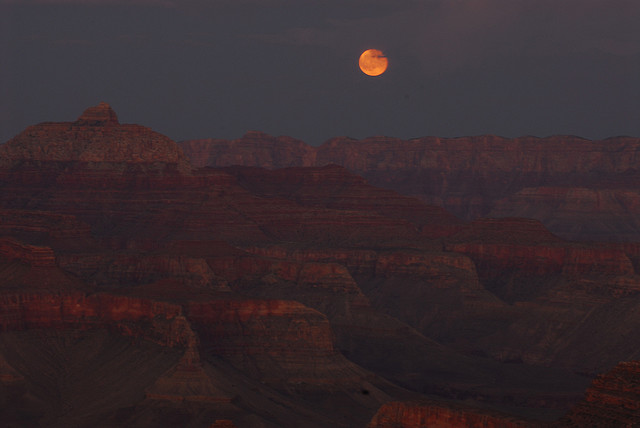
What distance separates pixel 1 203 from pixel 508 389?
8295 cm

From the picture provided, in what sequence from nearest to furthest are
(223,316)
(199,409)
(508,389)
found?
(199,409) → (223,316) → (508,389)

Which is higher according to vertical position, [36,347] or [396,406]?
[396,406]

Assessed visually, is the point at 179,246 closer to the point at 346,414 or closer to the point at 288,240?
the point at 288,240

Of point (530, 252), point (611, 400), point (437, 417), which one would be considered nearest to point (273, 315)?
point (437, 417)

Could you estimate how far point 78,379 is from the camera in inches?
4063

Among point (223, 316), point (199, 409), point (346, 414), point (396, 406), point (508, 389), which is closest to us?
point (396, 406)

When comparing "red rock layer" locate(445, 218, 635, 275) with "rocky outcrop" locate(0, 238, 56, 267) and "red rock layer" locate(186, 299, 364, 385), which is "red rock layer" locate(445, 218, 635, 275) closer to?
"red rock layer" locate(186, 299, 364, 385)

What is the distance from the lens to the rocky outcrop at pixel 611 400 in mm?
52531

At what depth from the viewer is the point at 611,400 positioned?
175ft

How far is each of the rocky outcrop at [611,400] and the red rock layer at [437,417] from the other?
3.29m

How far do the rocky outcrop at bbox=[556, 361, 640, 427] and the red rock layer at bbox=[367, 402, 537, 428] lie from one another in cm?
329

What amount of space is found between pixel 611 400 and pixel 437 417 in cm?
718

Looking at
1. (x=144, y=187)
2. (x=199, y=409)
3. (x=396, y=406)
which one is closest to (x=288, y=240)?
(x=144, y=187)

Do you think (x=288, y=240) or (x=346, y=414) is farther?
(x=288, y=240)
